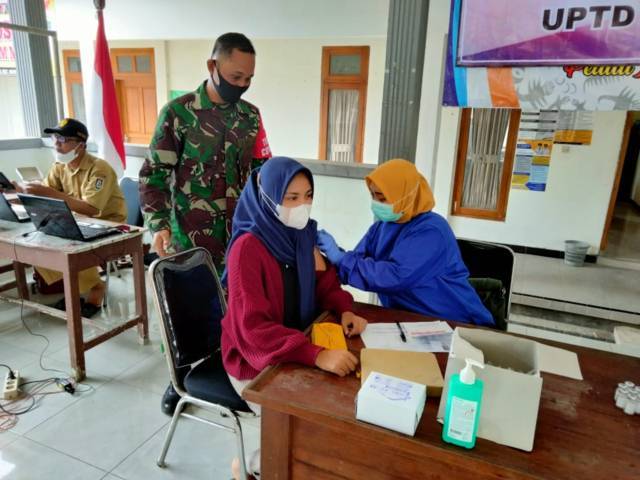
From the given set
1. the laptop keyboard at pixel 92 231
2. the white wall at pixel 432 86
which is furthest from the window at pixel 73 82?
the white wall at pixel 432 86

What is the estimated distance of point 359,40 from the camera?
5.89m

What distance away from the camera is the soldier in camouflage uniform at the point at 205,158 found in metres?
1.87

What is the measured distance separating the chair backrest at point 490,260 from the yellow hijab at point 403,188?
398 millimetres

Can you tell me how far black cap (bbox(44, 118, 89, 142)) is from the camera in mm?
2527

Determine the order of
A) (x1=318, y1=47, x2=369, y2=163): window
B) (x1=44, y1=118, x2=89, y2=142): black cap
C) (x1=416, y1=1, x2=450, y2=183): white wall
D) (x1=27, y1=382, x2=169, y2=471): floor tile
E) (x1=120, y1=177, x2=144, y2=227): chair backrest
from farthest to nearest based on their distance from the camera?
(x1=318, y1=47, x2=369, y2=163): window, (x1=120, y1=177, x2=144, y2=227): chair backrest, (x1=416, y1=1, x2=450, y2=183): white wall, (x1=44, y1=118, x2=89, y2=142): black cap, (x1=27, y1=382, x2=169, y2=471): floor tile

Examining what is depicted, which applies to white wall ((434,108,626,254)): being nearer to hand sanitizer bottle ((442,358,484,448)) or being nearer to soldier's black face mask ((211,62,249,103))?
soldier's black face mask ((211,62,249,103))

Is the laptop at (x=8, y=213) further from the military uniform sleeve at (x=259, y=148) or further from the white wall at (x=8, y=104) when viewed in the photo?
the white wall at (x=8, y=104)

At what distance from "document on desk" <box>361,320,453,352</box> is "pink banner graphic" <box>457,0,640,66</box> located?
1473 mm

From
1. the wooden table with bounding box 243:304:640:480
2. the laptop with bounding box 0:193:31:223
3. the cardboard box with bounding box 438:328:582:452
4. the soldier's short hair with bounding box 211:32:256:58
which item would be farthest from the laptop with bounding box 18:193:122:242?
the cardboard box with bounding box 438:328:582:452

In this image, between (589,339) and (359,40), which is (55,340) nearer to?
(589,339)

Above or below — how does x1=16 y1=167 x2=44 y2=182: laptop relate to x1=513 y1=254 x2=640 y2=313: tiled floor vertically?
above

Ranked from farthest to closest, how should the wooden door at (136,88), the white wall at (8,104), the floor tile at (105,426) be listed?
the white wall at (8,104) → the wooden door at (136,88) → the floor tile at (105,426)

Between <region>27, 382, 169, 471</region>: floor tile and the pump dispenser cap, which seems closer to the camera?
the pump dispenser cap

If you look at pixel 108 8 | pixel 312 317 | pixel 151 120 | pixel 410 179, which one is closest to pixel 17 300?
pixel 312 317
